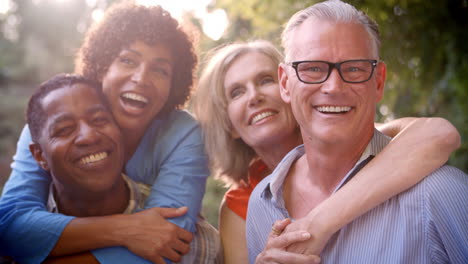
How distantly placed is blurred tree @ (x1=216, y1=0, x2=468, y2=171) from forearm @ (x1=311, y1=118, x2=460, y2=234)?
1755mm

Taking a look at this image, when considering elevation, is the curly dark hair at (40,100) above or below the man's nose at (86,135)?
above

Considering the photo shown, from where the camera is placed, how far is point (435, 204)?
1.61 meters

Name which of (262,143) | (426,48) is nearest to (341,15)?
(262,143)

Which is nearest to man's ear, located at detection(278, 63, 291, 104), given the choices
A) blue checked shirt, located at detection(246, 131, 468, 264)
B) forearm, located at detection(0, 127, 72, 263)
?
blue checked shirt, located at detection(246, 131, 468, 264)

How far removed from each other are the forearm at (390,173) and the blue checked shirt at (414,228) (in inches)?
2.0

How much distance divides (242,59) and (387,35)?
1.52m

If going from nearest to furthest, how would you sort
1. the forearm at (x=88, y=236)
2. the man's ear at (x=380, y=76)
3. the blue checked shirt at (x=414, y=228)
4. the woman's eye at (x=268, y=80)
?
the blue checked shirt at (x=414, y=228) < the man's ear at (x=380, y=76) < the forearm at (x=88, y=236) < the woman's eye at (x=268, y=80)

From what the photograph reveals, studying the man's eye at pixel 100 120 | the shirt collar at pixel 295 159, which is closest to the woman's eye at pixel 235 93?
the shirt collar at pixel 295 159

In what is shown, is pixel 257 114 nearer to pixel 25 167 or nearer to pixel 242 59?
pixel 242 59

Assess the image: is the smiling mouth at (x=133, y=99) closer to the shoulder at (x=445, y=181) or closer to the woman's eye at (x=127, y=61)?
the woman's eye at (x=127, y=61)

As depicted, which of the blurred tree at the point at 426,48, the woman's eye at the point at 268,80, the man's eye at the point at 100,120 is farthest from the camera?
the blurred tree at the point at 426,48

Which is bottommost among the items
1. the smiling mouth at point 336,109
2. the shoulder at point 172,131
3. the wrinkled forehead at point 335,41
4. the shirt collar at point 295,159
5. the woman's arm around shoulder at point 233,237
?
the woman's arm around shoulder at point 233,237

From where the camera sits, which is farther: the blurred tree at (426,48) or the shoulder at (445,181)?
the blurred tree at (426,48)

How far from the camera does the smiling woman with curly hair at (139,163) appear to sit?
7.07ft
